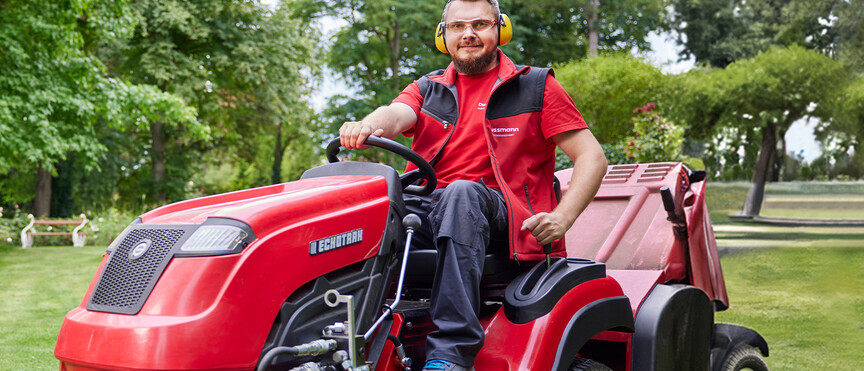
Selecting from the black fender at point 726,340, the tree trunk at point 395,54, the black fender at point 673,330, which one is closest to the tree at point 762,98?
the black fender at point 726,340

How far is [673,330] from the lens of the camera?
3426mm

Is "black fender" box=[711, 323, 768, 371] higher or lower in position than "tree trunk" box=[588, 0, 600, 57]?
lower

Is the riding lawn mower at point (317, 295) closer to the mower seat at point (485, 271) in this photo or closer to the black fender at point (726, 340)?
the mower seat at point (485, 271)

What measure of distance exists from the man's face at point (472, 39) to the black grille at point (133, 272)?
4.38 ft

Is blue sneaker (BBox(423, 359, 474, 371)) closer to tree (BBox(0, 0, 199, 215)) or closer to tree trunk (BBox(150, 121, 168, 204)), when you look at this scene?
tree (BBox(0, 0, 199, 215))

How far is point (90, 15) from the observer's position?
14.0 metres

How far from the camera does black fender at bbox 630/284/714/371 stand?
329cm

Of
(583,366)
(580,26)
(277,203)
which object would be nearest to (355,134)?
(277,203)

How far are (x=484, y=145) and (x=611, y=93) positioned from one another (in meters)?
15.7

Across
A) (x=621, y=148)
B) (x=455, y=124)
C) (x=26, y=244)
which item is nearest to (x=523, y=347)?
(x=455, y=124)

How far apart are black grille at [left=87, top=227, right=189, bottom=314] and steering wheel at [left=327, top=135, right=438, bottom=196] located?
69 centimetres

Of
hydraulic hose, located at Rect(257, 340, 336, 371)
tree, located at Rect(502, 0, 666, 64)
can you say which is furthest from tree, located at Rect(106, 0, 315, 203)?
hydraulic hose, located at Rect(257, 340, 336, 371)

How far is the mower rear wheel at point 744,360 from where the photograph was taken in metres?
4.02

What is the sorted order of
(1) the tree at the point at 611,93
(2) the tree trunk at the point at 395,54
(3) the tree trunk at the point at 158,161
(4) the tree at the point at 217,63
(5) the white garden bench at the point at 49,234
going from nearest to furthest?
(1) the tree at the point at 611,93 < (5) the white garden bench at the point at 49,234 < (4) the tree at the point at 217,63 < (2) the tree trunk at the point at 395,54 < (3) the tree trunk at the point at 158,161
